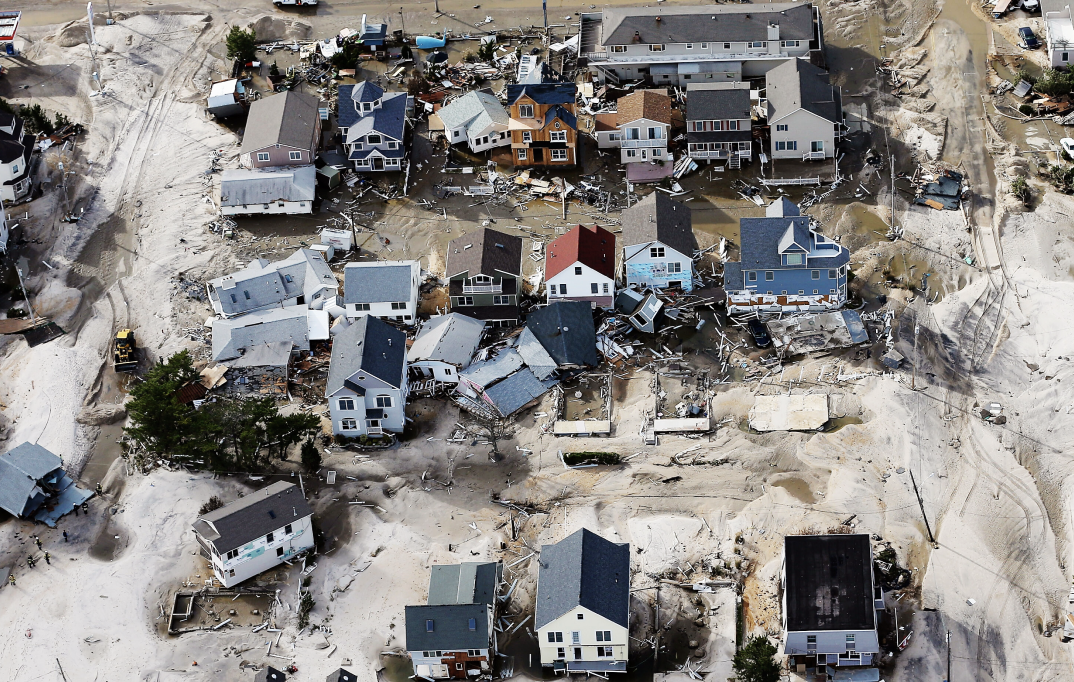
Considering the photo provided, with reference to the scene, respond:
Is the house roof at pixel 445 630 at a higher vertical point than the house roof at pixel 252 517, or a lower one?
lower

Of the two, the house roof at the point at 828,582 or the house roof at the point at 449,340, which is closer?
the house roof at the point at 828,582

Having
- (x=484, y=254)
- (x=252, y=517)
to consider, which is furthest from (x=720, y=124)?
(x=252, y=517)

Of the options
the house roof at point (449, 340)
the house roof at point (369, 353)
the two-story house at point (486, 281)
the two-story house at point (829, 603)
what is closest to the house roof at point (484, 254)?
the two-story house at point (486, 281)

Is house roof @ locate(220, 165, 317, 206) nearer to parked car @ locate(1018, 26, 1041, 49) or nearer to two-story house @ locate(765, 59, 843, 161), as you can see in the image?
two-story house @ locate(765, 59, 843, 161)

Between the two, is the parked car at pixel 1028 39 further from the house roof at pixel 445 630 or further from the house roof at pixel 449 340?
the house roof at pixel 445 630

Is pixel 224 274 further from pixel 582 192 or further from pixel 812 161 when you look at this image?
pixel 812 161

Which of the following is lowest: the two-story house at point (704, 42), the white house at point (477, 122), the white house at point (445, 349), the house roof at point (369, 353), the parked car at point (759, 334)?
the parked car at point (759, 334)

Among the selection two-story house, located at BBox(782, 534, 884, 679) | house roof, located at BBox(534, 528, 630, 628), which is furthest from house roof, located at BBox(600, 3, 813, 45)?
two-story house, located at BBox(782, 534, 884, 679)

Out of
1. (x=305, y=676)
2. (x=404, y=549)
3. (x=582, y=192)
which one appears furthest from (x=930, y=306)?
(x=305, y=676)
